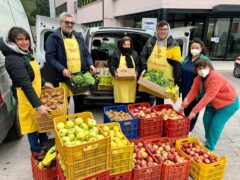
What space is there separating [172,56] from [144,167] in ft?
6.19

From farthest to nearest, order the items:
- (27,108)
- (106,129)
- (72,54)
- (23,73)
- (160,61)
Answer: (160,61) < (72,54) < (27,108) < (106,129) < (23,73)

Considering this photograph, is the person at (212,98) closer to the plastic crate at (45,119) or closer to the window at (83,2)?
the plastic crate at (45,119)

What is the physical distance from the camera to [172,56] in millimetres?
3559

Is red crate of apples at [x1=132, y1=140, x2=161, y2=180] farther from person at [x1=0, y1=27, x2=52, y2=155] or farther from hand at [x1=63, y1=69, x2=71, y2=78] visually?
hand at [x1=63, y1=69, x2=71, y2=78]

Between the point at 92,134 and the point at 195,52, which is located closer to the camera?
the point at 92,134

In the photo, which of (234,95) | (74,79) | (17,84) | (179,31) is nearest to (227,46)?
(179,31)

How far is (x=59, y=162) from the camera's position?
2.14 metres

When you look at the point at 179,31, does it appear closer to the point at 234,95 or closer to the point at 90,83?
the point at 234,95

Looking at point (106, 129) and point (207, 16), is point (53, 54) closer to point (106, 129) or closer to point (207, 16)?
point (106, 129)

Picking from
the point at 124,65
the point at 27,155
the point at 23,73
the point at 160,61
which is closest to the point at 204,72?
the point at 160,61

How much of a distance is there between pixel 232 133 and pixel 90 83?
9.49 feet

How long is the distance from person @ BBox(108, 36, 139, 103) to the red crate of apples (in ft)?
4.50

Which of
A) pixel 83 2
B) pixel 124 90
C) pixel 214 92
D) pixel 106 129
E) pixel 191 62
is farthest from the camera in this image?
pixel 83 2

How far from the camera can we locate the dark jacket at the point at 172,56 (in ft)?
11.6
